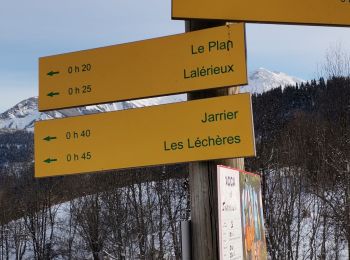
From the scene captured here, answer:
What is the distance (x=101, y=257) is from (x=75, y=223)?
606 centimetres

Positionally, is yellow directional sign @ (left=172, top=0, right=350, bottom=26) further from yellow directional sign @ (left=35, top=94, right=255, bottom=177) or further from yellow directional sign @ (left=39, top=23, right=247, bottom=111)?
yellow directional sign @ (left=35, top=94, right=255, bottom=177)

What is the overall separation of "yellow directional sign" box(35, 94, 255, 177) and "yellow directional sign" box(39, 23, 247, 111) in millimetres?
143

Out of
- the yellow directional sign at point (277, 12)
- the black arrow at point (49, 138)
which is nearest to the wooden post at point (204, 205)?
the yellow directional sign at point (277, 12)

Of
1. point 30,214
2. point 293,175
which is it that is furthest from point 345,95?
point 30,214

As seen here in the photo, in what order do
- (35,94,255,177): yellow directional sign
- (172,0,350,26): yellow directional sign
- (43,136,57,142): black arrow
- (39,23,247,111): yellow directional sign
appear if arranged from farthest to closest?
(43,136,57,142): black arrow, (172,0,350,26): yellow directional sign, (39,23,247,111): yellow directional sign, (35,94,255,177): yellow directional sign

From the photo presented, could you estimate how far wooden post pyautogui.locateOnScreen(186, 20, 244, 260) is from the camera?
10.3 feet

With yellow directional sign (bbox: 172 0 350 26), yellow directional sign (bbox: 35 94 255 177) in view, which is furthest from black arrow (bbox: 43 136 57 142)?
yellow directional sign (bbox: 172 0 350 26)

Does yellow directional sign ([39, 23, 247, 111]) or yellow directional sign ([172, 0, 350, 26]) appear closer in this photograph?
yellow directional sign ([39, 23, 247, 111])

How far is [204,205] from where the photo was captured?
10.5 ft

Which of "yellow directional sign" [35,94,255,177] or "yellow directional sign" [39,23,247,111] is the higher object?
"yellow directional sign" [39,23,247,111]

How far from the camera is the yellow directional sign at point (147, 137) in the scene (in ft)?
9.67

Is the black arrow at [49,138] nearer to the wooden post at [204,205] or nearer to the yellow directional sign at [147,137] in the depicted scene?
the yellow directional sign at [147,137]

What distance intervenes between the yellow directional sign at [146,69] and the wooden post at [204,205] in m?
0.16

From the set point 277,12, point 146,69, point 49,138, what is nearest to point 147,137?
point 146,69
